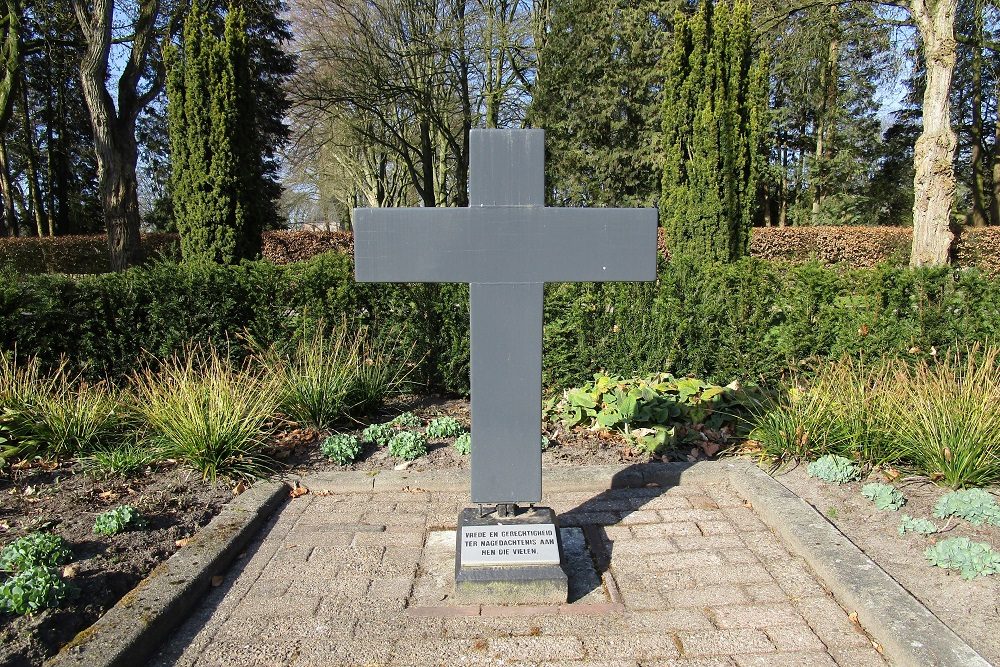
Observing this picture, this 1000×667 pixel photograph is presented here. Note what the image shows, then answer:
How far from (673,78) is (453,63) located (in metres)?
10.0

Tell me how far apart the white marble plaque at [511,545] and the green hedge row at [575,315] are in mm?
2876

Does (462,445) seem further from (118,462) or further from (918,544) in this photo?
(918,544)

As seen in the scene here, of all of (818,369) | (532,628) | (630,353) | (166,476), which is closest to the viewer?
(532,628)

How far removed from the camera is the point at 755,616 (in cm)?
243

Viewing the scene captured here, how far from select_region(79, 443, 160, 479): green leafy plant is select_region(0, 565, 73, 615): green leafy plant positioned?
1471 mm

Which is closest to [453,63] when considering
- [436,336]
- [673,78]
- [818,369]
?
[673,78]

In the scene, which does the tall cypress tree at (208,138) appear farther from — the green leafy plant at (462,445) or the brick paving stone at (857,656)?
the brick paving stone at (857,656)

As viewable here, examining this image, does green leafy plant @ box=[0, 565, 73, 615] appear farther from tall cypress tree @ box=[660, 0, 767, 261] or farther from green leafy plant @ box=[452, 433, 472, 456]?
tall cypress tree @ box=[660, 0, 767, 261]

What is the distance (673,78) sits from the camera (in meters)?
10.4

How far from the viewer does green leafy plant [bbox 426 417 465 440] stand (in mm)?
4516

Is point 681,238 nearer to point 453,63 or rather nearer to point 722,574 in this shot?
point 722,574

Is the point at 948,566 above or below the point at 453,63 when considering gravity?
below

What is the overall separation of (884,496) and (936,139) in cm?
850

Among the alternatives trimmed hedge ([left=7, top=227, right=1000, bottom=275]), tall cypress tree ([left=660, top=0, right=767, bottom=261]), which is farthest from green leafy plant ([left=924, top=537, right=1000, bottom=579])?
trimmed hedge ([left=7, top=227, right=1000, bottom=275])
